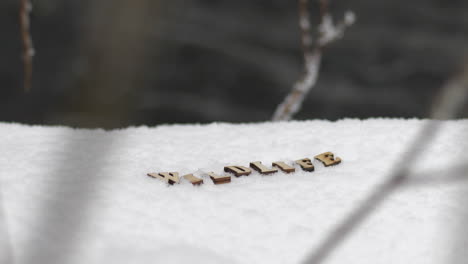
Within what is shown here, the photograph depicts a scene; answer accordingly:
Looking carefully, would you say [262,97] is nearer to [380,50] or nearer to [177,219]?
[380,50]

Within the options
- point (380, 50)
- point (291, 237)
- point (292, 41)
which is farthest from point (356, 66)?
point (291, 237)

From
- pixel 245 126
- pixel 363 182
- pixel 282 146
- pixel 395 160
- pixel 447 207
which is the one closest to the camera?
pixel 447 207

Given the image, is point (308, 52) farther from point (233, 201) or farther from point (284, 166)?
point (233, 201)

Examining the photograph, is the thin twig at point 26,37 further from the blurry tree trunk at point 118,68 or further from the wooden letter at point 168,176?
the blurry tree trunk at point 118,68

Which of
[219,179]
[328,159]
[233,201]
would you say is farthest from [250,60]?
[233,201]

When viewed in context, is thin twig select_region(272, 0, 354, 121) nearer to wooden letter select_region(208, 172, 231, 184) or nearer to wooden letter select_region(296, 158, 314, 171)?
wooden letter select_region(296, 158, 314, 171)

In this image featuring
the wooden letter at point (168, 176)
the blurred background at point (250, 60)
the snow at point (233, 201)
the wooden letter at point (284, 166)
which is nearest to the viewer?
the snow at point (233, 201)

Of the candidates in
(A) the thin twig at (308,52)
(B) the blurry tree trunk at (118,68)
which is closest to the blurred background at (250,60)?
(A) the thin twig at (308,52)
